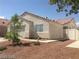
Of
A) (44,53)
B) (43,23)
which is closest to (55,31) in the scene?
(43,23)

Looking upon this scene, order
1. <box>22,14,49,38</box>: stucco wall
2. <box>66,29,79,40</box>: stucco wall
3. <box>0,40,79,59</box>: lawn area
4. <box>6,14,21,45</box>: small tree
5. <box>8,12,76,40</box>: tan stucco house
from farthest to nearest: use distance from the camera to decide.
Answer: <box>66,29,79,40</box>: stucco wall, <box>8,12,76,40</box>: tan stucco house, <box>22,14,49,38</box>: stucco wall, <box>6,14,21,45</box>: small tree, <box>0,40,79,59</box>: lawn area

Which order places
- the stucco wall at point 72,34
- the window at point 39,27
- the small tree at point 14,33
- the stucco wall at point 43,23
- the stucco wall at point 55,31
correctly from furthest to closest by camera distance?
the stucco wall at point 72,34, the stucco wall at point 55,31, the window at point 39,27, the stucco wall at point 43,23, the small tree at point 14,33

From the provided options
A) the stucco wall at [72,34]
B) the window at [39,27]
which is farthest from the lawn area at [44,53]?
the stucco wall at [72,34]

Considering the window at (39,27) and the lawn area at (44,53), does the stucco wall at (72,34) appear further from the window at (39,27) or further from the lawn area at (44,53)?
the lawn area at (44,53)

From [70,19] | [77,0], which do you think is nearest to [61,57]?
[77,0]

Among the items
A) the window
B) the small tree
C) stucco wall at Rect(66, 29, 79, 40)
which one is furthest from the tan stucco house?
the small tree

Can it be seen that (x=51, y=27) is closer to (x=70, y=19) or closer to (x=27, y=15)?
(x=27, y=15)

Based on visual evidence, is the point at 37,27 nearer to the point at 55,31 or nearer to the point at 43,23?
the point at 43,23

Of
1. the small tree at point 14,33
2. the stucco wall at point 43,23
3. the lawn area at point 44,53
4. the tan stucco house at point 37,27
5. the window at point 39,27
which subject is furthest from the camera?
the window at point 39,27

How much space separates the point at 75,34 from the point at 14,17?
14.7 m

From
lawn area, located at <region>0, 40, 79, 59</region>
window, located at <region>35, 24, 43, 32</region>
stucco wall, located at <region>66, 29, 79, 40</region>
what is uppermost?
window, located at <region>35, 24, 43, 32</region>

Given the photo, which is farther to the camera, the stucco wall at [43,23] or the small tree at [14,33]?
the stucco wall at [43,23]

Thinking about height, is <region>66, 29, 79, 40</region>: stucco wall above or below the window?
below

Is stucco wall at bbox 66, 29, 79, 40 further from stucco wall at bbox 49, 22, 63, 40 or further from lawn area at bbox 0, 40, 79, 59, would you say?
lawn area at bbox 0, 40, 79, 59
